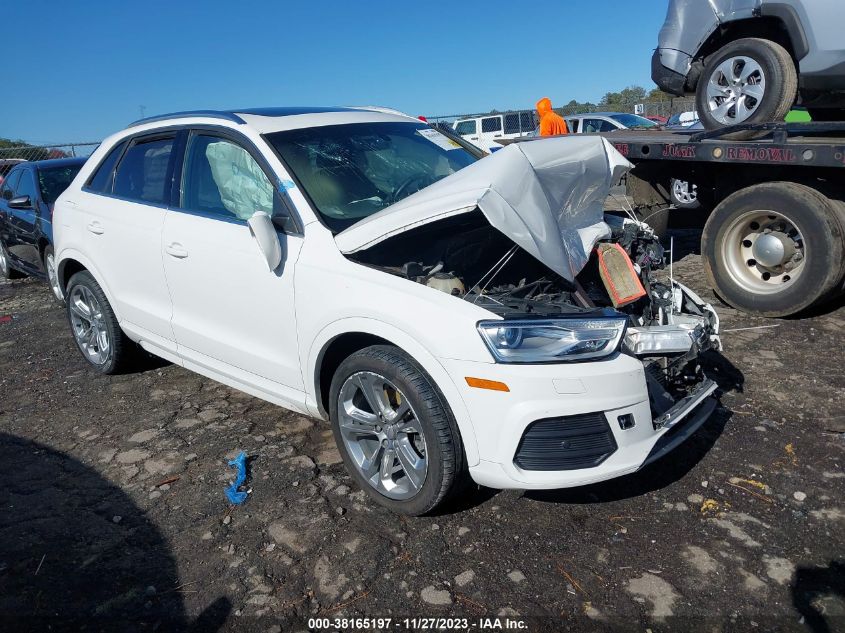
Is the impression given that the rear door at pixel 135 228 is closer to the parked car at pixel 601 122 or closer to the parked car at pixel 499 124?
the parked car at pixel 601 122

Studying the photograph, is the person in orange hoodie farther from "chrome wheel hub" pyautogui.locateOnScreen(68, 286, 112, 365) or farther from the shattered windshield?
"chrome wheel hub" pyautogui.locateOnScreen(68, 286, 112, 365)

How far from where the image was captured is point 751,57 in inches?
238

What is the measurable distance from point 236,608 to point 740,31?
6.38 metres

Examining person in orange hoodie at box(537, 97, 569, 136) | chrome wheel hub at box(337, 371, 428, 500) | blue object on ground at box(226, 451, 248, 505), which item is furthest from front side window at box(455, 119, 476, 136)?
chrome wheel hub at box(337, 371, 428, 500)

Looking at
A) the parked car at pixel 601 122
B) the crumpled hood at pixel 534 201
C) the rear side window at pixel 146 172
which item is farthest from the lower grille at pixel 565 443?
the parked car at pixel 601 122

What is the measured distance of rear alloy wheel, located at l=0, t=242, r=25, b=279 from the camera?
912 centimetres

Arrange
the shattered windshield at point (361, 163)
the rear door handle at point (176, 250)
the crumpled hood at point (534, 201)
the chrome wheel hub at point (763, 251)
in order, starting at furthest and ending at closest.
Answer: the chrome wheel hub at point (763, 251) < the rear door handle at point (176, 250) < the shattered windshield at point (361, 163) < the crumpled hood at point (534, 201)

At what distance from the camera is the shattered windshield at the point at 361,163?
142 inches

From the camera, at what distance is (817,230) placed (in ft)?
16.8

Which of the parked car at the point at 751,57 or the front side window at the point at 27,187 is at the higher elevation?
the parked car at the point at 751,57

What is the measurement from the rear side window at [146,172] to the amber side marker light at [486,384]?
Result: 247cm

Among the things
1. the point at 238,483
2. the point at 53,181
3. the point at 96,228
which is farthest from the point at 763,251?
the point at 53,181

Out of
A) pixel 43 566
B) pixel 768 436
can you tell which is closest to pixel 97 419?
pixel 43 566

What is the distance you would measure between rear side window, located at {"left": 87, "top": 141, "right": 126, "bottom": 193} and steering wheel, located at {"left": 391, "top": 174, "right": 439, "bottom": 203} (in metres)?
2.23
